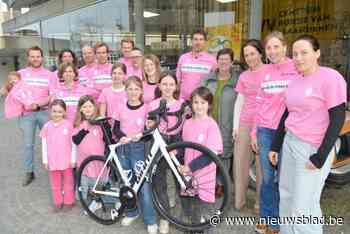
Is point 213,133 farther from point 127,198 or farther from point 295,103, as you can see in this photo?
point 127,198

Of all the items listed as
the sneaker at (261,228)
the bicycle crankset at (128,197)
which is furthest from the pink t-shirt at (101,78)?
the sneaker at (261,228)

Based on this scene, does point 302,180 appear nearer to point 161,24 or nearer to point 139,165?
point 139,165

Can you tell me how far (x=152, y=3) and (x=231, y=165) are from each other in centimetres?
663

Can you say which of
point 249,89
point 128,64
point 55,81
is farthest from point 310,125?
point 55,81

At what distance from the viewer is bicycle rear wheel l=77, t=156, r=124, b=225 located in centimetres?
344

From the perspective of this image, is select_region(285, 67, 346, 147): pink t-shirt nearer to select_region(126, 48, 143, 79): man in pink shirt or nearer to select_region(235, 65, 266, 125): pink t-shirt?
select_region(235, 65, 266, 125): pink t-shirt

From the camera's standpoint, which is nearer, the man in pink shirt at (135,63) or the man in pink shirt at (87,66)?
the man in pink shirt at (135,63)

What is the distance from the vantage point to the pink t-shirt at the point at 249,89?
131 inches

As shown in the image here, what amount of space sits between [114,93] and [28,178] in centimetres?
211

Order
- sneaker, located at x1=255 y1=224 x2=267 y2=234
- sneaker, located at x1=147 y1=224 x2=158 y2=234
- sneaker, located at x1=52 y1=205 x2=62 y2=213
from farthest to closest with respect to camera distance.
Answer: sneaker, located at x1=52 y1=205 x2=62 y2=213 → sneaker, located at x1=147 y1=224 x2=158 y2=234 → sneaker, located at x1=255 y1=224 x2=267 y2=234

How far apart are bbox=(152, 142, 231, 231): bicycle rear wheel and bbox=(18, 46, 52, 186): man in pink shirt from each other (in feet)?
7.31

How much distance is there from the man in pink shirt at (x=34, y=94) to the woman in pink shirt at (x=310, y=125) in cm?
329

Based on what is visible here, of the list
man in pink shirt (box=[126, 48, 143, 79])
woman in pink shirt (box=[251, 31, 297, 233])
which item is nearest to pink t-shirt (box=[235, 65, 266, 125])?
woman in pink shirt (box=[251, 31, 297, 233])

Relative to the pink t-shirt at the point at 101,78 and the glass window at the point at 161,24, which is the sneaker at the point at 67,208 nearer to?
the pink t-shirt at the point at 101,78
